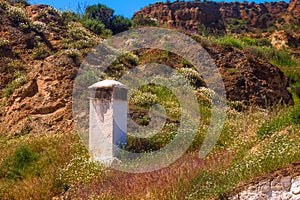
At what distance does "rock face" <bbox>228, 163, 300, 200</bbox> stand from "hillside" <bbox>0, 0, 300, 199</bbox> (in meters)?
0.02

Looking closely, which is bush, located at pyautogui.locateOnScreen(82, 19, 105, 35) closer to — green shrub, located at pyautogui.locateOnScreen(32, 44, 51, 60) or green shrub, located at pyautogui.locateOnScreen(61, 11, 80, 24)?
green shrub, located at pyautogui.locateOnScreen(61, 11, 80, 24)

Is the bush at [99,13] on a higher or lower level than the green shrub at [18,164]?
higher

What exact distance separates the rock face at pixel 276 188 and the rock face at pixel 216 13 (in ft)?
168

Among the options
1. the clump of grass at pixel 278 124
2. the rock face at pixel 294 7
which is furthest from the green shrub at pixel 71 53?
the rock face at pixel 294 7

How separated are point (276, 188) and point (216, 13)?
57.3m

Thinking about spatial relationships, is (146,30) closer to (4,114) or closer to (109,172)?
(4,114)

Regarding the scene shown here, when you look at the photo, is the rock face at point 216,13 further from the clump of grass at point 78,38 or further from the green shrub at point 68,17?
the clump of grass at point 78,38

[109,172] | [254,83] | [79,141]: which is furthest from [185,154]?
[254,83]

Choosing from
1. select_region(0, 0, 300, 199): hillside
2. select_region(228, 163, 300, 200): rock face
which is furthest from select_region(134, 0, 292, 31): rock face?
select_region(228, 163, 300, 200): rock face

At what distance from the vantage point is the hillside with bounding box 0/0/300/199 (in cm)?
632

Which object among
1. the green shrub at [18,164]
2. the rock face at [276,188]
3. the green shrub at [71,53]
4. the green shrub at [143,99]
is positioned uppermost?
the green shrub at [71,53]

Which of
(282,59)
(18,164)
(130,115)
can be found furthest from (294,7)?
(18,164)

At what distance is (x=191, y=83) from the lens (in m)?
16.1

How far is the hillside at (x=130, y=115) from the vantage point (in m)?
6.32
